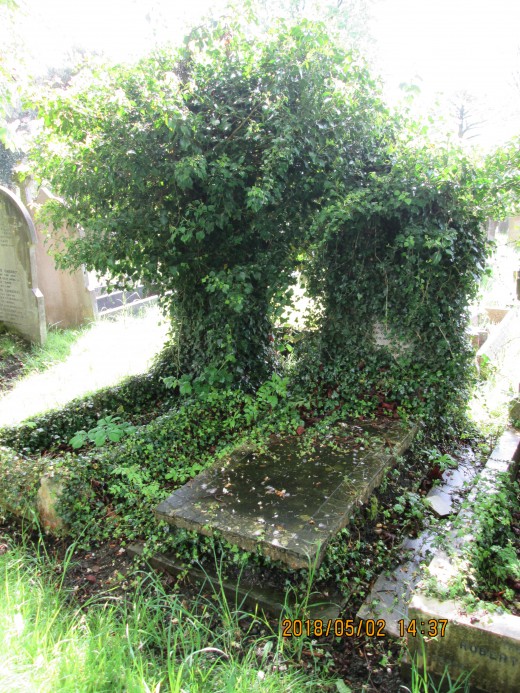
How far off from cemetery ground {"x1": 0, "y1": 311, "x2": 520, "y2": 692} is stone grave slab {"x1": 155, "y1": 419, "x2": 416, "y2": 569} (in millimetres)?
168

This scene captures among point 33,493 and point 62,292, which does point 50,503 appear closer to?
point 33,493

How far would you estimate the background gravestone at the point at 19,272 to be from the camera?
25.3ft

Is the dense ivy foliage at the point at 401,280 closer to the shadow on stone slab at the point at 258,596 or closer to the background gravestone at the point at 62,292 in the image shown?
the shadow on stone slab at the point at 258,596

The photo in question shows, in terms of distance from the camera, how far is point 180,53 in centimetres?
429

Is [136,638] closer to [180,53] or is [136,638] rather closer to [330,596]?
[330,596]

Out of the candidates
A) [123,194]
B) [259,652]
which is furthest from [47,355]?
[259,652]

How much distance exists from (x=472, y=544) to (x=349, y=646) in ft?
2.70

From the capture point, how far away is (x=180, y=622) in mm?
2438

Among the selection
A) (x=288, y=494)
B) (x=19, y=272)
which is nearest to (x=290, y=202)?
(x=288, y=494)
